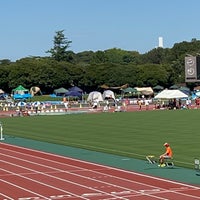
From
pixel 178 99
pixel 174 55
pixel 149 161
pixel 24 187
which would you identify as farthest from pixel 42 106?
pixel 174 55

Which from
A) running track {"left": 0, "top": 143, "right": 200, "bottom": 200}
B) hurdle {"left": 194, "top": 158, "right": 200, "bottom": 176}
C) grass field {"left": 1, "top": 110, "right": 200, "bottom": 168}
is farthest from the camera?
grass field {"left": 1, "top": 110, "right": 200, "bottom": 168}

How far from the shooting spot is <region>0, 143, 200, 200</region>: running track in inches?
657

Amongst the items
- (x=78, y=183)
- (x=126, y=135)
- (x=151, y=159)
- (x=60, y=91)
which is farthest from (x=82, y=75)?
(x=78, y=183)

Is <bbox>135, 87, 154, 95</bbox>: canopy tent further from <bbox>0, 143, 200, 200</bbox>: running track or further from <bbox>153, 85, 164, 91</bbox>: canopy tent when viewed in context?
<bbox>0, 143, 200, 200</bbox>: running track

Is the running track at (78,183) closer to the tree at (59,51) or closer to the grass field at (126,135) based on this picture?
the grass field at (126,135)

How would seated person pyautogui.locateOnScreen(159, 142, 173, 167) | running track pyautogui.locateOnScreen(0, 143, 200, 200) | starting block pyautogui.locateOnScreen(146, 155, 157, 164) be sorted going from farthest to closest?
starting block pyautogui.locateOnScreen(146, 155, 157, 164), seated person pyautogui.locateOnScreen(159, 142, 173, 167), running track pyautogui.locateOnScreen(0, 143, 200, 200)

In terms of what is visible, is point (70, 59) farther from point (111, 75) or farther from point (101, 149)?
point (101, 149)

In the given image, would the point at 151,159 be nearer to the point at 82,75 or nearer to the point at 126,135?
the point at 126,135

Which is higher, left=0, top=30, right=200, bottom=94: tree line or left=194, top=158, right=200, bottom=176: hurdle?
left=0, top=30, right=200, bottom=94: tree line

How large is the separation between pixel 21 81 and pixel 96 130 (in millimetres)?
67964

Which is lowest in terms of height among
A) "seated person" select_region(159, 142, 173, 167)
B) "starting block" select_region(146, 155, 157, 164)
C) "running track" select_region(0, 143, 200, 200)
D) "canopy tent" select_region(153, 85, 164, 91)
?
"running track" select_region(0, 143, 200, 200)

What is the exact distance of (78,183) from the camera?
1884 cm

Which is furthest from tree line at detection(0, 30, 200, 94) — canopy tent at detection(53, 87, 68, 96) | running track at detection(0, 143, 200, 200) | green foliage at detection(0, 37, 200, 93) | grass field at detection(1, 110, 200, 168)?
running track at detection(0, 143, 200, 200)

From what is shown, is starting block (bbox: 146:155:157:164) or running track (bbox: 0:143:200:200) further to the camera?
starting block (bbox: 146:155:157:164)
